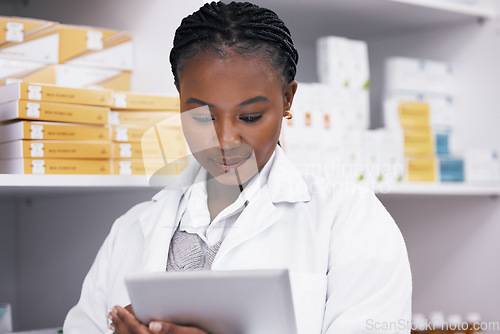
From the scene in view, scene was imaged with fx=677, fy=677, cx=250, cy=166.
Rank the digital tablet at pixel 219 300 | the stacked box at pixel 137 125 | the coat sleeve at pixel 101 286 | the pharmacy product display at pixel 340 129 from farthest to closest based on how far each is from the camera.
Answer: the pharmacy product display at pixel 340 129 < the stacked box at pixel 137 125 < the coat sleeve at pixel 101 286 < the digital tablet at pixel 219 300

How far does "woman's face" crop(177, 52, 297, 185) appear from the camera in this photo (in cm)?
103

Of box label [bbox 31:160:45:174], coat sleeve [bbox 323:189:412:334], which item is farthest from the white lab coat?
box label [bbox 31:160:45:174]

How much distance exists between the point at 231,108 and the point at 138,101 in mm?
452

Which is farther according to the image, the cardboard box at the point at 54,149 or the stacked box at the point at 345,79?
the stacked box at the point at 345,79

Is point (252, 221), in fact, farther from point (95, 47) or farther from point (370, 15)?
point (370, 15)

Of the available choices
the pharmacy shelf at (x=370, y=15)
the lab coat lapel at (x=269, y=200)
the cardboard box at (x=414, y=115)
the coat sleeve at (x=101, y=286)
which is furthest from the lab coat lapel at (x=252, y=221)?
the cardboard box at (x=414, y=115)

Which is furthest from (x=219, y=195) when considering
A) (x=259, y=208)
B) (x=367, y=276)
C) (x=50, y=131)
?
(x=50, y=131)

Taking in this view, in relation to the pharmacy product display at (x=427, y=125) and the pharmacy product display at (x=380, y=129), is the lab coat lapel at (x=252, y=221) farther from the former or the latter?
the pharmacy product display at (x=427, y=125)

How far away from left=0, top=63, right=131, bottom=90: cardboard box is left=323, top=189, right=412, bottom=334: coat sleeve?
69 cm

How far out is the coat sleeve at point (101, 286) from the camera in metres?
1.24

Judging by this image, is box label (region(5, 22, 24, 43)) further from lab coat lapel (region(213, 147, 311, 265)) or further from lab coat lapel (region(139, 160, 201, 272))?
lab coat lapel (region(213, 147, 311, 265))

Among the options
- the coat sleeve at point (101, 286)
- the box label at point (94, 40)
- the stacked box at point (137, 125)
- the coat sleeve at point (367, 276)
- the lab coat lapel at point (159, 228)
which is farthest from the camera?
the box label at point (94, 40)

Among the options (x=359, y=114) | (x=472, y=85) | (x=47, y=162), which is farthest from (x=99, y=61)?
(x=472, y=85)

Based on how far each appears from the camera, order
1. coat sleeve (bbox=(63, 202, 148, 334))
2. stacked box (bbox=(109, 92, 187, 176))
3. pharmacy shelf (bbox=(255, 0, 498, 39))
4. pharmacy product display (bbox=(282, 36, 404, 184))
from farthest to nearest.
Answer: pharmacy shelf (bbox=(255, 0, 498, 39)) < pharmacy product display (bbox=(282, 36, 404, 184)) < stacked box (bbox=(109, 92, 187, 176)) < coat sleeve (bbox=(63, 202, 148, 334))
